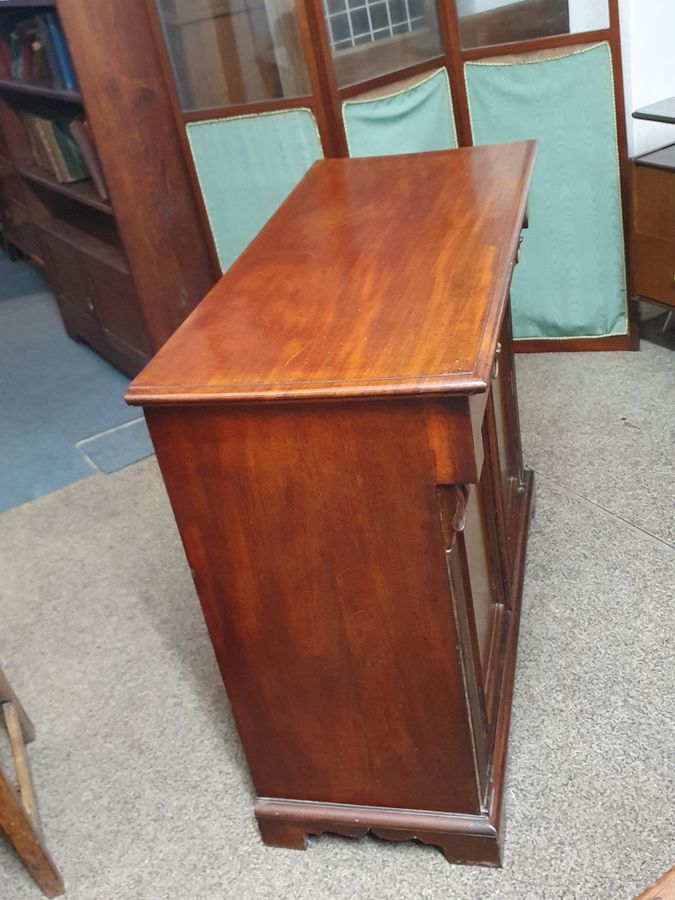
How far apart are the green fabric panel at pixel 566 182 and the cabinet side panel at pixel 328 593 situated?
75.8 inches

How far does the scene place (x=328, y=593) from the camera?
144 centimetres

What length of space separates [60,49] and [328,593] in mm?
2457

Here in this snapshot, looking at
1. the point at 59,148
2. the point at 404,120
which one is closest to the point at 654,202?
the point at 404,120

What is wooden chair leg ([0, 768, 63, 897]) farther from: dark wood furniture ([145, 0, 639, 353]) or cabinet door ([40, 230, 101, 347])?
cabinet door ([40, 230, 101, 347])

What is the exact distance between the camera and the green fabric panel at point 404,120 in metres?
2.85

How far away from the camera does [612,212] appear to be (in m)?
2.94

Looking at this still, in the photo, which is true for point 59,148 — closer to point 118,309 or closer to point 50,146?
point 50,146

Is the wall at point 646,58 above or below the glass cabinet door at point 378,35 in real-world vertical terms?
below

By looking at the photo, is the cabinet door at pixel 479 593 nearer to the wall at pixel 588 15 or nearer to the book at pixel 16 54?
the wall at pixel 588 15

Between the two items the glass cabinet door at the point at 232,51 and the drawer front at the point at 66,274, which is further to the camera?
the drawer front at the point at 66,274

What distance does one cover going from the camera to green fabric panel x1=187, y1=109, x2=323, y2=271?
2.86m

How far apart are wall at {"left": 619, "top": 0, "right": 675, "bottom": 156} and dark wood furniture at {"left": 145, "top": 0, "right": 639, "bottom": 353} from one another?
14 cm

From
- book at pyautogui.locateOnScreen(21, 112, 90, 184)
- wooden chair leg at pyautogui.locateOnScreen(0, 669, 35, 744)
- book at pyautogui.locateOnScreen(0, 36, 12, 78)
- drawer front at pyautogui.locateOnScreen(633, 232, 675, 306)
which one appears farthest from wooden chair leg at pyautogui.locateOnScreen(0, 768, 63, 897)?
book at pyautogui.locateOnScreen(0, 36, 12, 78)

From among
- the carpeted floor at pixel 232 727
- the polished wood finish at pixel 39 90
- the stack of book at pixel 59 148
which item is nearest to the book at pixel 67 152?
the stack of book at pixel 59 148
